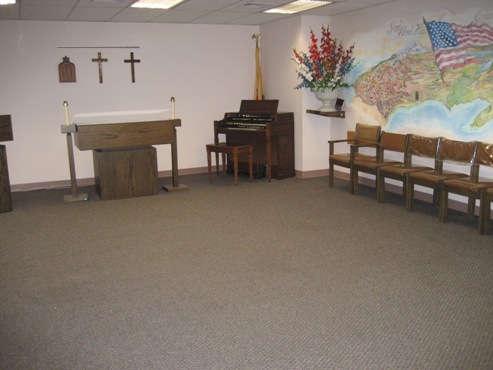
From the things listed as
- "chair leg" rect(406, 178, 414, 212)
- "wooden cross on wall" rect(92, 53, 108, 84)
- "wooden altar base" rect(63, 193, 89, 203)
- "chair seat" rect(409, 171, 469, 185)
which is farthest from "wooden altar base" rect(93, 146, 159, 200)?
"chair seat" rect(409, 171, 469, 185)

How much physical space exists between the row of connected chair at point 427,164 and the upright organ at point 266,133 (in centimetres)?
97

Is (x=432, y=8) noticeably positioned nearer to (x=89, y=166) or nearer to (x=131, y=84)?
(x=131, y=84)

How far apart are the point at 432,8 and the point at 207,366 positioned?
489cm

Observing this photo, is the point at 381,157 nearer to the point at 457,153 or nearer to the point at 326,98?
the point at 457,153

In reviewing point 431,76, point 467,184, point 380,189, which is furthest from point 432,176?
point 431,76

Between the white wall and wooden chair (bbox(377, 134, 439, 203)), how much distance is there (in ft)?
11.2

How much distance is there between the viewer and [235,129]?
7895mm

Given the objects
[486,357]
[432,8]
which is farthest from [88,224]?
[432,8]

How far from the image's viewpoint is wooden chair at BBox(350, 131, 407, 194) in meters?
6.18

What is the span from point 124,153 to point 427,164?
3.81m

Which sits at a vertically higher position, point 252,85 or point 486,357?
point 252,85

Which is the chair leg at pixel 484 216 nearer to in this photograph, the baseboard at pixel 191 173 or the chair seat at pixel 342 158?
the baseboard at pixel 191 173

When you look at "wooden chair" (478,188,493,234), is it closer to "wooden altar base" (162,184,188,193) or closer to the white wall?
"wooden altar base" (162,184,188,193)

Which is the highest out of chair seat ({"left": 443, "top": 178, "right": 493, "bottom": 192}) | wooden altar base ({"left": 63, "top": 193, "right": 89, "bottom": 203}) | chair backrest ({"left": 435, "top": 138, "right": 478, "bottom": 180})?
chair backrest ({"left": 435, "top": 138, "right": 478, "bottom": 180})
